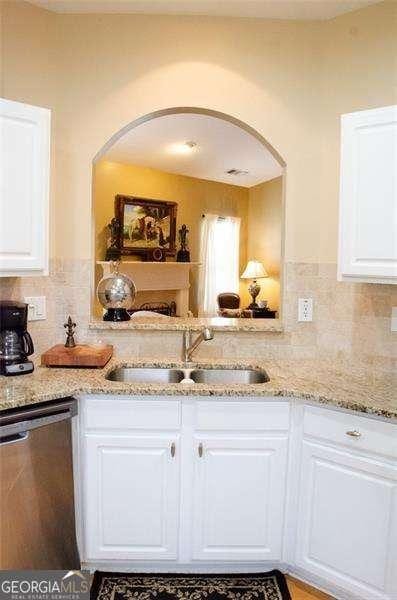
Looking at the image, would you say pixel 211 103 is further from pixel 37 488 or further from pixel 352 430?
pixel 37 488

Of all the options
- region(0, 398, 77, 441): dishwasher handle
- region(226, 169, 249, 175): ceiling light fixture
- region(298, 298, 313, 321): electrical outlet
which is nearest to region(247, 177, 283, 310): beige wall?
region(226, 169, 249, 175): ceiling light fixture

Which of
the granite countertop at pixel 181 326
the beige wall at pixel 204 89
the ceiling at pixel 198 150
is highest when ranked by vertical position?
the ceiling at pixel 198 150

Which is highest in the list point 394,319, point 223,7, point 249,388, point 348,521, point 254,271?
point 223,7

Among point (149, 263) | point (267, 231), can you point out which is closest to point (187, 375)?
point (149, 263)

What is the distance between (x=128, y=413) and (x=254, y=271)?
510 cm

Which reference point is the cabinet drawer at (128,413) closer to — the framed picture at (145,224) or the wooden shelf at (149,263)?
the wooden shelf at (149,263)

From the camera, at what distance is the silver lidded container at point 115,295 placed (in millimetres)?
2391

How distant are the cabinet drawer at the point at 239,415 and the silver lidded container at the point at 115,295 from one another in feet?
2.67

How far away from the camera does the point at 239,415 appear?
185cm

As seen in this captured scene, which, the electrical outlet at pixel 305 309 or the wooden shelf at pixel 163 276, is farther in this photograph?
the wooden shelf at pixel 163 276

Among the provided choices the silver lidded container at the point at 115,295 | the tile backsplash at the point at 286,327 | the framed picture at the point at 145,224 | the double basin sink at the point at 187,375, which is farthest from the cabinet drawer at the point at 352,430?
the framed picture at the point at 145,224

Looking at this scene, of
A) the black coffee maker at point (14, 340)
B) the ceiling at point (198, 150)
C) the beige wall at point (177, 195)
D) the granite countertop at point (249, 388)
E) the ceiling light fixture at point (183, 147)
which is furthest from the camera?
the beige wall at point (177, 195)

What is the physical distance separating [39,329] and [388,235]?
1736 mm

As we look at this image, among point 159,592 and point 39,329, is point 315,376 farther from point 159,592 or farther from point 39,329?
point 39,329
